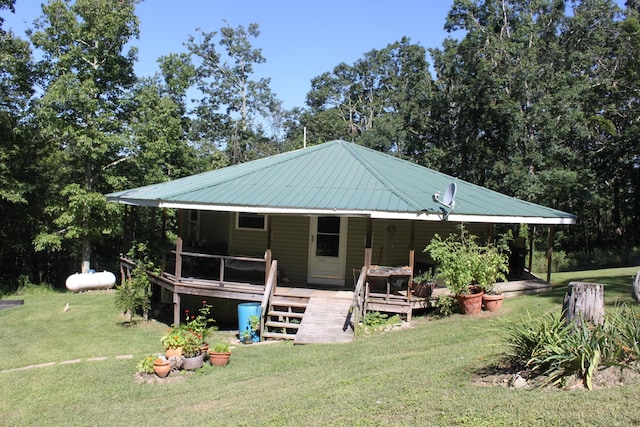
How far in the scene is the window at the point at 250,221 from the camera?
1363cm

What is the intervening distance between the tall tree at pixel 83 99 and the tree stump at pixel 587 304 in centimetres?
1799

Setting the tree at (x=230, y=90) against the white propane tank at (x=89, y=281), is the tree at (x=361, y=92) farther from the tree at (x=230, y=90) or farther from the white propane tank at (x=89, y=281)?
the white propane tank at (x=89, y=281)

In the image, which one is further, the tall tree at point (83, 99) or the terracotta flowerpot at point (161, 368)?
the tall tree at point (83, 99)

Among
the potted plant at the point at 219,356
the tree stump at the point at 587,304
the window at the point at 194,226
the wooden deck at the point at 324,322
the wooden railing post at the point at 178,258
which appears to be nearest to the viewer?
the tree stump at the point at 587,304

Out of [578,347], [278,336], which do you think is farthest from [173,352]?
[578,347]

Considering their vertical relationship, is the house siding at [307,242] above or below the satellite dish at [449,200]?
below

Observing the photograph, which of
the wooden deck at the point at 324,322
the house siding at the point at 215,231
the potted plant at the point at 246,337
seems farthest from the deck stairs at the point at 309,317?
the house siding at the point at 215,231

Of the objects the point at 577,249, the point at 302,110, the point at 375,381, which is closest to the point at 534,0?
the point at 577,249

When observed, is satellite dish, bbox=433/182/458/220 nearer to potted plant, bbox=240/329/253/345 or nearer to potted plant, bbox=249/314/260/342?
potted plant, bbox=249/314/260/342

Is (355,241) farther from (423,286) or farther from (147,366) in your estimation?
(147,366)

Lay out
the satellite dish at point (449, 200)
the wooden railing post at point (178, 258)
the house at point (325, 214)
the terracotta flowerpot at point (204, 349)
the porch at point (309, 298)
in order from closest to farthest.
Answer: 1. the terracotta flowerpot at point (204, 349)
2. the porch at point (309, 298)
3. the satellite dish at point (449, 200)
4. the house at point (325, 214)
5. the wooden railing post at point (178, 258)

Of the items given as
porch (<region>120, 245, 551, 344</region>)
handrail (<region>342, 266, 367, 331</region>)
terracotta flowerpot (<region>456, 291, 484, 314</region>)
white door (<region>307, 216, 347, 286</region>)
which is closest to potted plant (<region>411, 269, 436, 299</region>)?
porch (<region>120, 245, 551, 344</region>)

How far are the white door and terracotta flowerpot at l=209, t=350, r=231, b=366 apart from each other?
4.88 m

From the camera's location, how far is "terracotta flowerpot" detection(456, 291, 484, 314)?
9.96 metres
